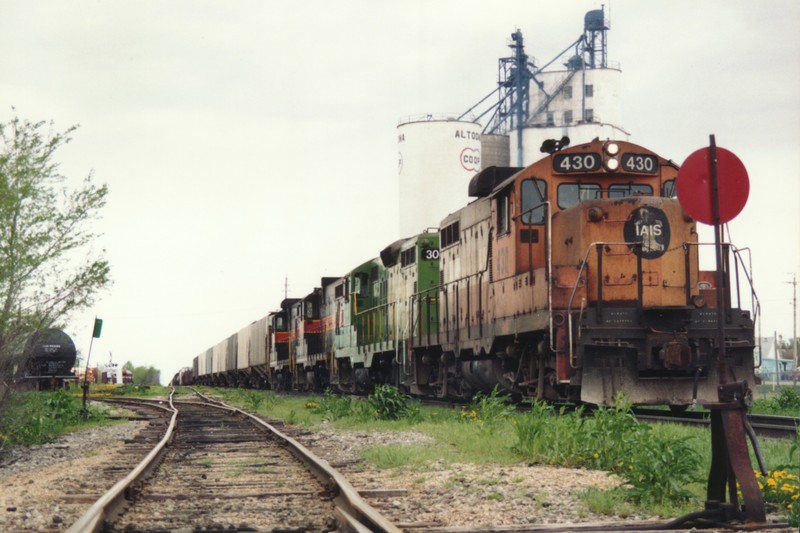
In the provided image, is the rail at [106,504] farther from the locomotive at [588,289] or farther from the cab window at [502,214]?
the cab window at [502,214]

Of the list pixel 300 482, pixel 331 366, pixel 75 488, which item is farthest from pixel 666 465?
pixel 331 366

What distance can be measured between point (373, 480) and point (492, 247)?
7.58 metres

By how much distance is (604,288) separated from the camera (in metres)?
13.7

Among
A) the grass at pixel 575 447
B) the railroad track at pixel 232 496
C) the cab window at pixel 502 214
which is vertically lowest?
the railroad track at pixel 232 496

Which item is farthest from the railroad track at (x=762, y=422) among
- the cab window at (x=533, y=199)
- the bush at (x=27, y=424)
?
the bush at (x=27, y=424)

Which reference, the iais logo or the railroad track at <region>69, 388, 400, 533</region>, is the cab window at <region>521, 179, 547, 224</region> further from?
the iais logo

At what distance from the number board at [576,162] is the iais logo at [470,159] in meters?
52.4

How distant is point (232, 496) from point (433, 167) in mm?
58443

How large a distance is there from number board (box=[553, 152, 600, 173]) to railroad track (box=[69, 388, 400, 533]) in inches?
221

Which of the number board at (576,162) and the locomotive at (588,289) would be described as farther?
the number board at (576,162)

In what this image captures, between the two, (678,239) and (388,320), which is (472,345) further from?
(388,320)

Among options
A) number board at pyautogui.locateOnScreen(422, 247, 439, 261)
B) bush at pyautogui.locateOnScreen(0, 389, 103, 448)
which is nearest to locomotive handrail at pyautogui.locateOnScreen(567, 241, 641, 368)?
bush at pyautogui.locateOnScreen(0, 389, 103, 448)

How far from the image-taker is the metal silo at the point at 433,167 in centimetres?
6438

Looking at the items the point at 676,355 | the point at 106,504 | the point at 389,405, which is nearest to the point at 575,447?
the point at 676,355
